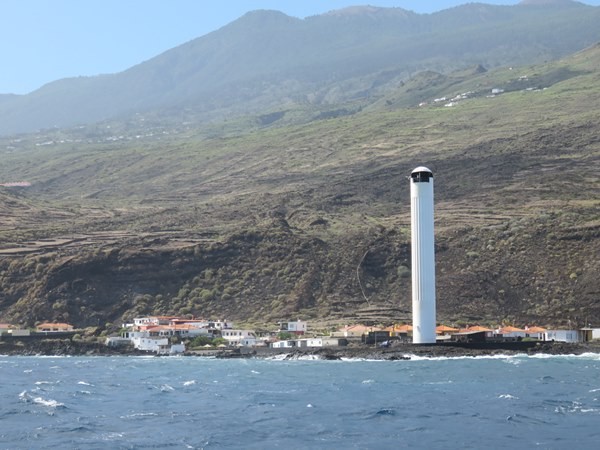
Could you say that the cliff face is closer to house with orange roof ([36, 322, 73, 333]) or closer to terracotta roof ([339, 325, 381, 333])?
house with orange roof ([36, 322, 73, 333])

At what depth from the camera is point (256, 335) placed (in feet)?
331

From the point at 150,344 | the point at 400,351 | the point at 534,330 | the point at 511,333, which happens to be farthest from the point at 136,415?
the point at 534,330

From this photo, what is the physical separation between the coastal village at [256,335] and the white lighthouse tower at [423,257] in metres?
3.03

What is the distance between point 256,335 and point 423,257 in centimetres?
2295

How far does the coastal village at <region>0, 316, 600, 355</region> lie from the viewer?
90.7 meters

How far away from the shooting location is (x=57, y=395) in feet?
189

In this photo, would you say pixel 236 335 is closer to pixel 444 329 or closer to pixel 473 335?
pixel 444 329

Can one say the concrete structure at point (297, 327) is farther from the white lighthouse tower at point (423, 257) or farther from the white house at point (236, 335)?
the white lighthouse tower at point (423, 257)

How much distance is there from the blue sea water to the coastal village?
13014mm

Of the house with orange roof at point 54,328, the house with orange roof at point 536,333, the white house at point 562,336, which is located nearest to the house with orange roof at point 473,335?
the house with orange roof at point 536,333

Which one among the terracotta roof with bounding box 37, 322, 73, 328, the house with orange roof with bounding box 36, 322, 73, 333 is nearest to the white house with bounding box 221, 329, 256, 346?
the house with orange roof with bounding box 36, 322, 73, 333

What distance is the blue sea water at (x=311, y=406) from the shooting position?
41.7 m

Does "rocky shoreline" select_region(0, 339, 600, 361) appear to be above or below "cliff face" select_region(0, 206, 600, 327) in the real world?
below

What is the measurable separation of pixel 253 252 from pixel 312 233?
9.84m
